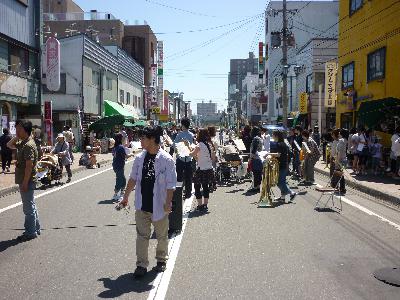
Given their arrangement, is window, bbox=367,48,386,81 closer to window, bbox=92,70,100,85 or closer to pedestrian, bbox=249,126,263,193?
pedestrian, bbox=249,126,263,193

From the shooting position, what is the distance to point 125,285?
525cm

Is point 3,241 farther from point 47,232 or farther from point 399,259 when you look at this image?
point 399,259

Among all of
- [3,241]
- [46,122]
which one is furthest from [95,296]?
[46,122]

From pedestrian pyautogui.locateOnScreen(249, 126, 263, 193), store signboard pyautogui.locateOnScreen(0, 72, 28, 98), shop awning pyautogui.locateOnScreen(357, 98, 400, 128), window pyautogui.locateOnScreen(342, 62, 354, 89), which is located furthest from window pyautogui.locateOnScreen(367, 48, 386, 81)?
store signboard pyautogui.locateOnScreen(0, 72, 28, 98)

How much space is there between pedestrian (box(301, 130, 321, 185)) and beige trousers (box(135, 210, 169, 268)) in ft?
30.0

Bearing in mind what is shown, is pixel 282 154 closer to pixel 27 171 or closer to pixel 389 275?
pixel 389 275

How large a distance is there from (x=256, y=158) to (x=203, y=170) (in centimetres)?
304

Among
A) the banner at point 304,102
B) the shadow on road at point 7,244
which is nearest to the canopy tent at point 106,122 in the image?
the banner at point 304,102

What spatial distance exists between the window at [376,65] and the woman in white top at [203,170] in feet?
44.7

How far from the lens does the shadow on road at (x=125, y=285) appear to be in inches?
196

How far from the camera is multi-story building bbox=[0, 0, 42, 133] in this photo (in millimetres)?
21703

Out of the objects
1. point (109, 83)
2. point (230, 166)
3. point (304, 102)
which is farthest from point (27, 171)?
point (109, 83)

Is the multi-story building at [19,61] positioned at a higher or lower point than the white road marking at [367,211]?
higher

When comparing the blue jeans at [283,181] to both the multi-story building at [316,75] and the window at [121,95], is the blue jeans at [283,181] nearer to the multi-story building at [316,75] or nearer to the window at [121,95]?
the multi-story building at [316,75]
